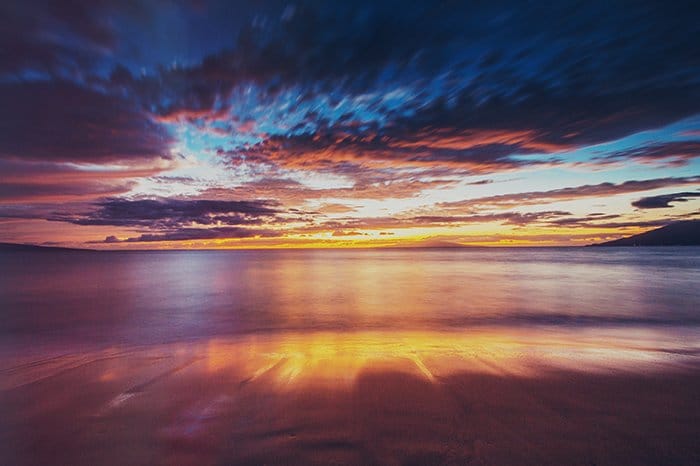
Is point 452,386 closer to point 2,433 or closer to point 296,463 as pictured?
point 296,463

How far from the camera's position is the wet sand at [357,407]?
425 cm

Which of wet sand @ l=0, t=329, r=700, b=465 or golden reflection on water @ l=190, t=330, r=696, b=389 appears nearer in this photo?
wet sand @ l=0, t=329, r=700, b=465

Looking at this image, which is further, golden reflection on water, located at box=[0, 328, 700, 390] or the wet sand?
golden reflection on water, located at box=[0, 328, 700, 390]

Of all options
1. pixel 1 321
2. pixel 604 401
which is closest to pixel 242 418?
pixel 604 401

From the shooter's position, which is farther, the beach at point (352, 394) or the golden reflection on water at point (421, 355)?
the golden reflection on water at point (421, 355)

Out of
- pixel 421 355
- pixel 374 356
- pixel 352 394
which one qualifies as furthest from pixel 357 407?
pixel 421 355

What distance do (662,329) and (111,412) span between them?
16.4m

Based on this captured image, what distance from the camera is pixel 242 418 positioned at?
506 centimetres

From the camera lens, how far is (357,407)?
5.39 meters

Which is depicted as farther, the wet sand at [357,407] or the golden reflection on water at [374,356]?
the golden reflection on water at [374,356]

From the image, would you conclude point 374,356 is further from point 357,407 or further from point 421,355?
point 357,407

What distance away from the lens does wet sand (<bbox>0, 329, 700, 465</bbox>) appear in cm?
425

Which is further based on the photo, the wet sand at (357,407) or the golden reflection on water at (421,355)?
the golden reflection on water at (421,355)

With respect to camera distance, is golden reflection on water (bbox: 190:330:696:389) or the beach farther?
golden reflection on water (bbox: 190:330:696:389)
